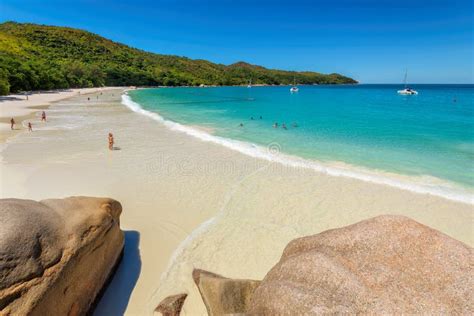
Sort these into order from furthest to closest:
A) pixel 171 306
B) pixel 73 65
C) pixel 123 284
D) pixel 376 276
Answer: pixel 73 65
pixel 123 284
pixel 171 306
pixel 376 276

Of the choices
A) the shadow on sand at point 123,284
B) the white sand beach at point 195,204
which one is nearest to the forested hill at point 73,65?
the white sand beach at point 195,204

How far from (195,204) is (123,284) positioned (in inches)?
153

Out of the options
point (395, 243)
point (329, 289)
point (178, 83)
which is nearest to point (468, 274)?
point (395, 243)

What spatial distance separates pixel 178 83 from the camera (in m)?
149

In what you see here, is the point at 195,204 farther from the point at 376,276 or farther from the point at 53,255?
the point at 376,276

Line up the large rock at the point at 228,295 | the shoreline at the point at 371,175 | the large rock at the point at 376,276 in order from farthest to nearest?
the shoreline at the point at 371,175 < the large rock at the point at 228,295 < the large rock at the point at 376,276

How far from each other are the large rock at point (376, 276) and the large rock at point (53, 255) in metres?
2.67

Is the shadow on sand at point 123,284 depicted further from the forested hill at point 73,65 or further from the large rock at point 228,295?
the forested hill at point 73,65

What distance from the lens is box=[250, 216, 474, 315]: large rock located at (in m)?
2.94

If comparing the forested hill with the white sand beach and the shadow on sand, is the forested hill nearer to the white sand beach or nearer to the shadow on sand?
the white sand beach

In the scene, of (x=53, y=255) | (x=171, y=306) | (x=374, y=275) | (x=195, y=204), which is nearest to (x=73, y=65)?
(x=195, y=204)

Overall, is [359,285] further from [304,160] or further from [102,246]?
[304,160]

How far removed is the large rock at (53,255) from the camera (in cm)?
356

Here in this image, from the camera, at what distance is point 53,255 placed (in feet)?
13.3
